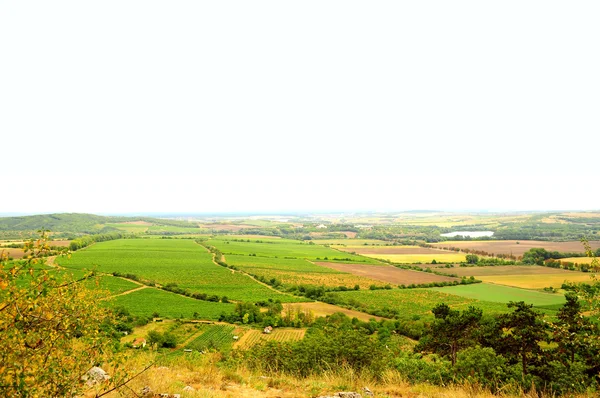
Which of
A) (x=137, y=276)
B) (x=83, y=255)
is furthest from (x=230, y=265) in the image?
(x=83, y=255)

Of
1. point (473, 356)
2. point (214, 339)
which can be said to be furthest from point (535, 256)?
point (473, 356)

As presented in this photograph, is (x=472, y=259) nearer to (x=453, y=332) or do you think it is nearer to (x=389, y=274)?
(x=389, y=274)

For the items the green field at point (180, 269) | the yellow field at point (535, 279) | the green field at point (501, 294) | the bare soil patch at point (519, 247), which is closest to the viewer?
the green field at point (501, 294)

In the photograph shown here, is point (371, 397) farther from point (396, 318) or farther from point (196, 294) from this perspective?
point (196, 294)

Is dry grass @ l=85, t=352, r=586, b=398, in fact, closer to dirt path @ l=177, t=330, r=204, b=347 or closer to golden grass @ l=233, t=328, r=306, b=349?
golden grass @ l=233, t=328, r=306, b=349

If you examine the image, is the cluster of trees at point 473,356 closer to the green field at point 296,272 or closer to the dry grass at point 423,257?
the green field at point 296,272

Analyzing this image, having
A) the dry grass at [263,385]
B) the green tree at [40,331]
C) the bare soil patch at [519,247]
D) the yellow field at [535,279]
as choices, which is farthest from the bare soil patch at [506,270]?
the green tree at [40,331]
